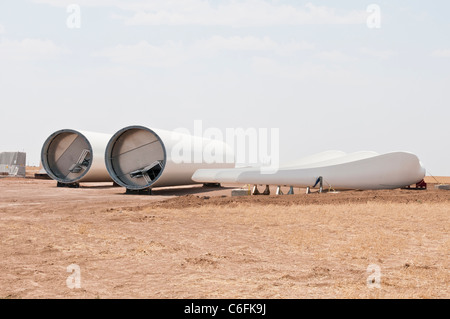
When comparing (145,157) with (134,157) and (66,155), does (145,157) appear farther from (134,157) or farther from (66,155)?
(66,155)

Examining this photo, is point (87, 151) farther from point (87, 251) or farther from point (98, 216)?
point (87, 251)

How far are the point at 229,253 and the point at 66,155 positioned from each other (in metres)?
30.3

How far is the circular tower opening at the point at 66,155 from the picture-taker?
3512 cm

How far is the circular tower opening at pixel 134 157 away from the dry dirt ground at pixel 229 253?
12307 millimetres

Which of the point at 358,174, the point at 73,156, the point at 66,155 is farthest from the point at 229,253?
the point at 66,155

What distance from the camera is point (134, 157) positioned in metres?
29.2

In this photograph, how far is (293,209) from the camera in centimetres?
1616

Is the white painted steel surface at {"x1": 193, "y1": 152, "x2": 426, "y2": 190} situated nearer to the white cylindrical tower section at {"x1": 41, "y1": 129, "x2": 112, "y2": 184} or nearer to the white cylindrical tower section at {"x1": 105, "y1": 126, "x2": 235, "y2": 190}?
the white cylindrical tower section at {"x1": 105, "y1": 126, "x2": 235, "y2": 190}

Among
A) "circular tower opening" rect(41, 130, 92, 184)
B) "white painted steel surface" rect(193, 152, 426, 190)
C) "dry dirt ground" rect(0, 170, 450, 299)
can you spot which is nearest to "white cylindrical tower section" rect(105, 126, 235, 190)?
"white painted steel surface" rect(193, 152, 426, 190)

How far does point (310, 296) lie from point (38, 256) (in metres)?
5.64

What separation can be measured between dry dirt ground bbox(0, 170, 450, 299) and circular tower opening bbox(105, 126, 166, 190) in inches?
485
